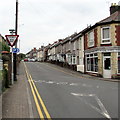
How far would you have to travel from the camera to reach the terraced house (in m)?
22.8

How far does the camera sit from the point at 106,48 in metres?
23.4

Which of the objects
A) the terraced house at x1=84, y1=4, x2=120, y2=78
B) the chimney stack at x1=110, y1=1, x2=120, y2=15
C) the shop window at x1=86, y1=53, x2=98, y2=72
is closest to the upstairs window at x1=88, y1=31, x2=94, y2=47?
the terraced house at x1=84, y1=4, x2=120, y2=78

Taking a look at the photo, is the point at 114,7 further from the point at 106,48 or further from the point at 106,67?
the point at 106,67

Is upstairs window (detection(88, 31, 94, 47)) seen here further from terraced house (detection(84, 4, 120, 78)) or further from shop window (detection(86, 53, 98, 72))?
shop window (detection(86, 53, 98, 72))

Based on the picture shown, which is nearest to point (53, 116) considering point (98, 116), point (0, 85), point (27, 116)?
point (27, 116)

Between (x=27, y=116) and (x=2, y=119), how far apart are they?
0.84 meters

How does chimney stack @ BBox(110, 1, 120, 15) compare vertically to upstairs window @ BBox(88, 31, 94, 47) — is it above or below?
above

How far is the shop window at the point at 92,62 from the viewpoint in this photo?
25.2 m

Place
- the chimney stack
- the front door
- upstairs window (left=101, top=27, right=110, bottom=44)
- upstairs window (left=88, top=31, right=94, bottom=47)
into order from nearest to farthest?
the front door, upstairs window (left=101, top=27, right=110, bottom=44), upstairs window (left=88, top=31, right=94, bottom=47), the chimney stack

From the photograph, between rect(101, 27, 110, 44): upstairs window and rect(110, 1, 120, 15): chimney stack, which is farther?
rect(110, 1, 120, 15): chimney stack

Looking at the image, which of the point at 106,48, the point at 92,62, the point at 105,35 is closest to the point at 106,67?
the point at 106,48

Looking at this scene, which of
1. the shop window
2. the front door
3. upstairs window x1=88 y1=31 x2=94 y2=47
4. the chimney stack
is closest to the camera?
the front door

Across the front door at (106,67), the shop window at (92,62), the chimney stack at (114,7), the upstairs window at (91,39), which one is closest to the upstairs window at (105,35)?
the front door at (106,67)

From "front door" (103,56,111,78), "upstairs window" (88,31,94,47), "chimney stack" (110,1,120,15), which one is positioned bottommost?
"front door" (103,56,111,78)
